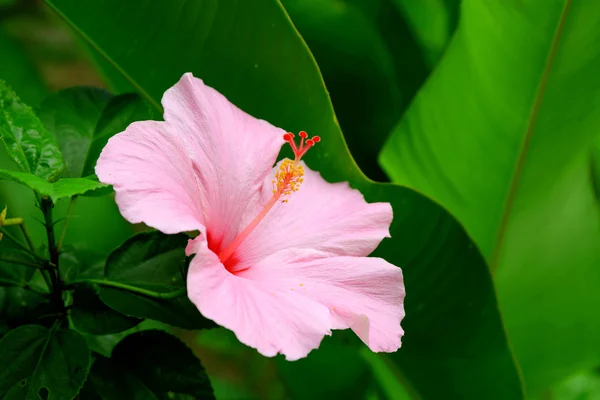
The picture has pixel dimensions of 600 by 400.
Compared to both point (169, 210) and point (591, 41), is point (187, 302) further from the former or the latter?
point (591, 41)

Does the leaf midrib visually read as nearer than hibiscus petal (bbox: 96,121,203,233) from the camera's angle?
No

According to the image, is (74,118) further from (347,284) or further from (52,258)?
(347,284)

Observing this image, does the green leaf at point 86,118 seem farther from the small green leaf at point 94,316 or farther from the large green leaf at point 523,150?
the large green leaf at point 523,150

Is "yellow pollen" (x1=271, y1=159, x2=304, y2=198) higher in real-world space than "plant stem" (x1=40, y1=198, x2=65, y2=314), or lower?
higher

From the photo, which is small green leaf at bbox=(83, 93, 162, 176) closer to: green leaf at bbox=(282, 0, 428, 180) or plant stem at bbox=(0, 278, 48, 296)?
plant stem at bbox=(0, 278, 48, 296)

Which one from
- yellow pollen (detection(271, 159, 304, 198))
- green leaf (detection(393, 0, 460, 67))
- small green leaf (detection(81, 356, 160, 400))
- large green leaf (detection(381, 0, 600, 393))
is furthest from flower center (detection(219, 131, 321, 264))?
green leaf (detection(393, 0, 460, 67))

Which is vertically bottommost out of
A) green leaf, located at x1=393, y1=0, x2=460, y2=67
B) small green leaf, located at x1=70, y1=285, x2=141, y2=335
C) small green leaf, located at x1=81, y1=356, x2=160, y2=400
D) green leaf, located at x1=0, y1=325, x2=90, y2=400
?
small green leaf, located at x1=81, y1=356, x2=160, y2=400

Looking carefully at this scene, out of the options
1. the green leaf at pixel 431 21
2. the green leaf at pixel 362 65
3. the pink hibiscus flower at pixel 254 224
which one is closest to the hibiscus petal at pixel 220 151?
the pink hibiscus flower at pixel 254 224

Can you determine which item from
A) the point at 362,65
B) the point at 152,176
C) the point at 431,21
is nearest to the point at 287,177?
the point at 152,176

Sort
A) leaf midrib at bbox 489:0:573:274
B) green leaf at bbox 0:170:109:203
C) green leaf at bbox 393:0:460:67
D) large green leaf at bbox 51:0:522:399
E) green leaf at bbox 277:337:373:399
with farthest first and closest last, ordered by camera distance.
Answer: green leaf at bbox 277:337:373:399 → green leaf at bbox 393:0:460:67 → leaf midrib at bbox 489:0:573:274 → large green leaf at bbox 51:0:522:399 → green leaf at bbox 0:170:109:203
